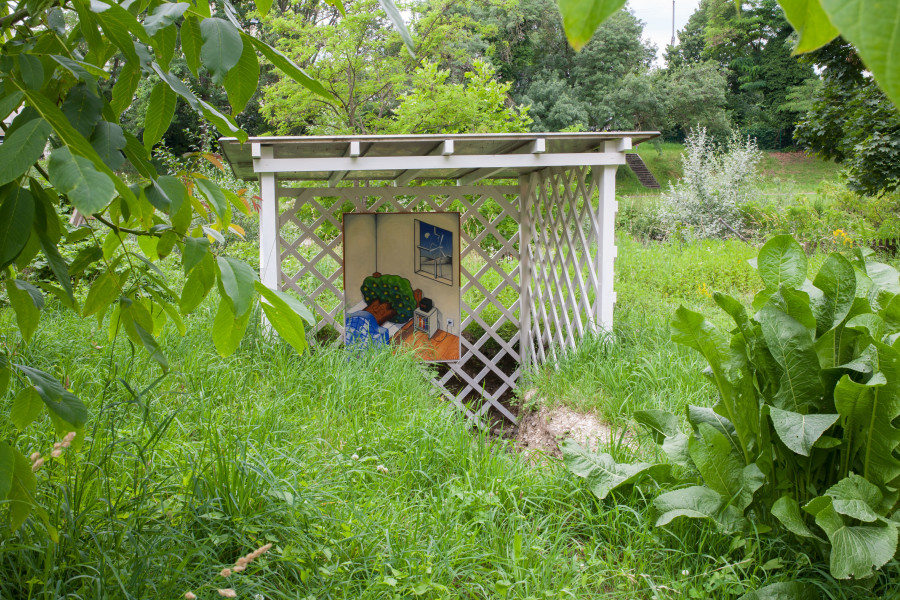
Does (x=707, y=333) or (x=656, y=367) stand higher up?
(x=707, y=333)

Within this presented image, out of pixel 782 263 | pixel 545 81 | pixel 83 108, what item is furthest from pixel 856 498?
pixel 545 81

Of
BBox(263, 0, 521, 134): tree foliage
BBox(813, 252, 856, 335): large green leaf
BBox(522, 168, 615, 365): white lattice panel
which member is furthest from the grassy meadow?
BBox(263, 0, 521, 134): tree foliage

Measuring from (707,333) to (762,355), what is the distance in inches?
6.8

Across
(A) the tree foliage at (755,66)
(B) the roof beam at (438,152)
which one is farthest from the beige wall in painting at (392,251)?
(A) the tree foliage at (755,66)

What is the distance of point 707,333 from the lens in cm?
197

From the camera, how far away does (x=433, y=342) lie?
20.3 ft

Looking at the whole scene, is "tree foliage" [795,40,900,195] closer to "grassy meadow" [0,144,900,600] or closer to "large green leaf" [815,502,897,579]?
"grassy meadow" [0,144,900,600]

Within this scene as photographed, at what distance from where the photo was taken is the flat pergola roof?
4.34 meters

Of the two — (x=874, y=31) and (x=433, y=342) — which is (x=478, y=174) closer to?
(x=433, y=342)

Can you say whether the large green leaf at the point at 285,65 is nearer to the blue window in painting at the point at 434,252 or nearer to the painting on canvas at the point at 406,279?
the painting on canvas at the point at 406,279

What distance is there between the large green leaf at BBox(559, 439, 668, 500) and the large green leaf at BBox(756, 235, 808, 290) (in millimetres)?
769

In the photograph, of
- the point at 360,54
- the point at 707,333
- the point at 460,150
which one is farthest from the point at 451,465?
the point at 360,54

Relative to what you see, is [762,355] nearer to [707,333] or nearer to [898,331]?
[707,333]

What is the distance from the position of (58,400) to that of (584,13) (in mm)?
1022
